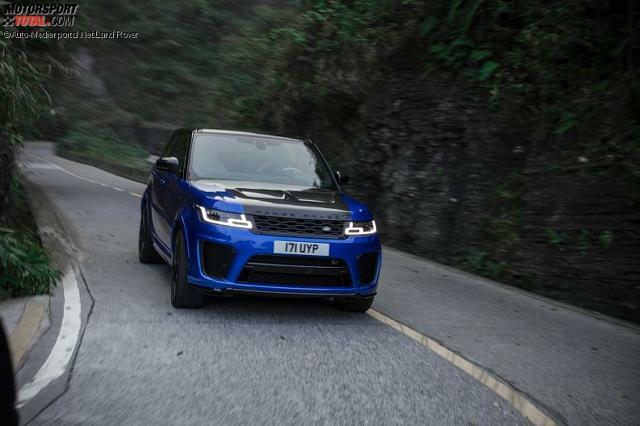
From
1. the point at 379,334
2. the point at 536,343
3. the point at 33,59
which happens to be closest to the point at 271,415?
the point at 379,334

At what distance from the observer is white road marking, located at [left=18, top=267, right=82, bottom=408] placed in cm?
449

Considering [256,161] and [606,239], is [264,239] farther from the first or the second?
[606,239]

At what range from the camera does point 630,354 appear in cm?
660

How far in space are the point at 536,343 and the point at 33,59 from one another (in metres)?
8.06

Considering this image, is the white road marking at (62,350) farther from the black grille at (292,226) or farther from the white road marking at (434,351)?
the black grille at (292,226)

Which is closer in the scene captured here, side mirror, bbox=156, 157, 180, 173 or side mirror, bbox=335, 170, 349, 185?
side mirror, bbox=156, 157, 180, 173

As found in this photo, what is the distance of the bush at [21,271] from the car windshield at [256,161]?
166cm

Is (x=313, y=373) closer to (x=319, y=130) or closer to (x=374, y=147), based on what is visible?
(x=374, y=147)

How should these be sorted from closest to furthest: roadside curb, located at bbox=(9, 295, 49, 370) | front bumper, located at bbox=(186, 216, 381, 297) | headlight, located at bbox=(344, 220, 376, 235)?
roadside curb, located at bbox=(9, 295, 49, 370) < front bumper, located at bbox=(186, 216, 381, 297) < headlight, located at bbox=(344, 220, 376, 235)

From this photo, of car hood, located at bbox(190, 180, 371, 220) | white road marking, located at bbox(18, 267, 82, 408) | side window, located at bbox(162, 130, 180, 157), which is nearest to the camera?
white road marking, located at bbox(18, 267, 82, 408)

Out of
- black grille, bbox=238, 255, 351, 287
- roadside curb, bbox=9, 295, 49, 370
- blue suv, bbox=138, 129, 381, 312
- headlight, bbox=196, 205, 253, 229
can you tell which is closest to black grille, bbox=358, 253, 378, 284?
blue suv, bbox=138, 129, 381, 312

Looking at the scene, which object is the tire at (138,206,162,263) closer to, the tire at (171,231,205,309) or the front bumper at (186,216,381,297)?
the tire at (171,231,205,309)

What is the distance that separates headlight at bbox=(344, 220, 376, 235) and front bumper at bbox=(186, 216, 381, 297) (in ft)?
0.21

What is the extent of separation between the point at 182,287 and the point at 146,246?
284 centimetres
